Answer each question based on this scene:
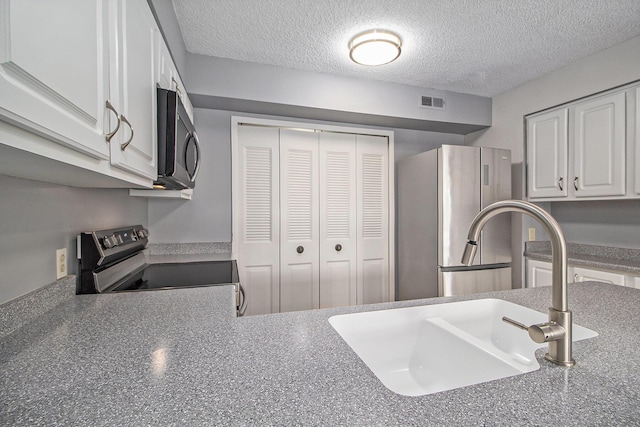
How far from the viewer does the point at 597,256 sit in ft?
7.91

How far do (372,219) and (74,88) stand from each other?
2.61 meters

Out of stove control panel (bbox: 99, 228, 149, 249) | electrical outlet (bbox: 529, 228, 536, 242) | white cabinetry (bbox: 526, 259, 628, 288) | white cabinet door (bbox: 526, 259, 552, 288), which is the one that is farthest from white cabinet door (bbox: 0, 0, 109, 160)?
electrical outlet (bbox: 529, 228, 536, 242)

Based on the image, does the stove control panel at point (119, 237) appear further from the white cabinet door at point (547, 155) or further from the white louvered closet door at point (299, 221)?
the white cabinet door at point (547, 155)

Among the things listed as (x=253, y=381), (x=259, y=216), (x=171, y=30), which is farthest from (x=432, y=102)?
(x=253, y=381)

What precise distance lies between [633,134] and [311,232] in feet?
7.96

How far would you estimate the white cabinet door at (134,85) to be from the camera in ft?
2.85

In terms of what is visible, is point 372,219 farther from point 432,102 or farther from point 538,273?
point 538,273

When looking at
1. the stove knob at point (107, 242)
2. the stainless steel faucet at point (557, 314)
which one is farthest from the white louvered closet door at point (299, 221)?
the stainless steel faucet at point (557, 314)

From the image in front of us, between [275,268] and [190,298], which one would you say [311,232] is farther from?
[190,298]

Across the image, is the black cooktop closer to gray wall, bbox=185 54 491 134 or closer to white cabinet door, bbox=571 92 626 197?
gray wall, bbox=185 54 491 134

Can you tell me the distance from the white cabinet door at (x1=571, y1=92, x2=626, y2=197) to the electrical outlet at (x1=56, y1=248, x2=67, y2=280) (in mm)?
3217

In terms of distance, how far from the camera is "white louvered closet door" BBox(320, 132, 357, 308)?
285cm

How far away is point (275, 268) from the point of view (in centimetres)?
270

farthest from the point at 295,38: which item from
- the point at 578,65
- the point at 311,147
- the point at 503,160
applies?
the point at 578,65
